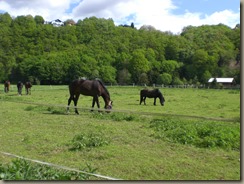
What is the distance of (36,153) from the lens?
6.46 meters

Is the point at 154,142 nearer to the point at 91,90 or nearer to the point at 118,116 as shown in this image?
the point at 118,116

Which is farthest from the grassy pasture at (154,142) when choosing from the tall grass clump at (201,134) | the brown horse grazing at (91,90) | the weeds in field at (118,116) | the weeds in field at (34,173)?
the brown horse grazing at (91,90)

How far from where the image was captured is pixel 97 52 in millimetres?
6359

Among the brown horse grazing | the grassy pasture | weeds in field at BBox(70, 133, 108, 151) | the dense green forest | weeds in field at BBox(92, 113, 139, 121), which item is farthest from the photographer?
the brown horse grazing

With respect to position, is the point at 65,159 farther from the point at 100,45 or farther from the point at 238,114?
the point at 238,114

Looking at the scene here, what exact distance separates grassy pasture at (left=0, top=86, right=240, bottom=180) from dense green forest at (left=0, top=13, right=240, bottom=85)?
0.47 m

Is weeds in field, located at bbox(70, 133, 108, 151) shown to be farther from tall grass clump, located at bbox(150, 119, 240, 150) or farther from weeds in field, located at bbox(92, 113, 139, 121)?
weeds in field, located at bbox(92, 113, 139, 121)

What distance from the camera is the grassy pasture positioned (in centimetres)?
409

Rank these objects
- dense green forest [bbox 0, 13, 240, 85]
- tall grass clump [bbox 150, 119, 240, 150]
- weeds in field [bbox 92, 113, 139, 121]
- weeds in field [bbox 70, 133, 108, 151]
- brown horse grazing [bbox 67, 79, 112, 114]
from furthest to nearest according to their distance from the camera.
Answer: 1. brown horse grazing [bbox 67, 79, 112, 114]
2. weeds in field [bbox 92, 113, 139, 121]
3. weeds in field [bbox 70, 133, 108, 151]
4. tall grass clump [bbox 150, 119, 240, 150]
5. dense green forest [bbox 0, 13, 240, 85]

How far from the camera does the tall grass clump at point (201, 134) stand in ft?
19.1

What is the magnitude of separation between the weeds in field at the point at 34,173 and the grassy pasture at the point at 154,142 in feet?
2.41

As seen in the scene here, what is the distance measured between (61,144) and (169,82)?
3.41 meters

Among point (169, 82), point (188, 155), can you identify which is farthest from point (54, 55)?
point (188, 155)

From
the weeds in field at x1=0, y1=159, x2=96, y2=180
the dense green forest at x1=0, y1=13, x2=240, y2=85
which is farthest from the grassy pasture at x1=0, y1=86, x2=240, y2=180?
the weeds in field at x1=0, y1=159, x2=96, y2=180
